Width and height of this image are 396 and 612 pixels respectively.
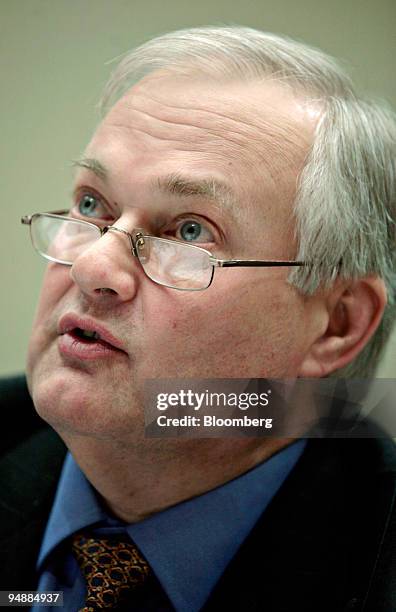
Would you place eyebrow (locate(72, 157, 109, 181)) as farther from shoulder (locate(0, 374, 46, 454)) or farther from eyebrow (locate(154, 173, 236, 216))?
shoulder (locate(0, 374, 46, 454))

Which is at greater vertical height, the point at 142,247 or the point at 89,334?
the point at 142,247

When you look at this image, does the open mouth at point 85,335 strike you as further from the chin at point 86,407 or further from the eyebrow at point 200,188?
the eyebrow at point 200,188

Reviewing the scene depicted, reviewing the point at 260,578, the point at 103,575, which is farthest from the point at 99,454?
the point at 260,578

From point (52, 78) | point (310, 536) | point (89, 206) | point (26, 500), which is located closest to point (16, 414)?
point (26, 500)

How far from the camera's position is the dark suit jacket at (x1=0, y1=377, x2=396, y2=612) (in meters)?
1.00

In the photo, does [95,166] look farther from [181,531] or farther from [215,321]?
[181,531]

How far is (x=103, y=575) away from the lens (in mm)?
1032

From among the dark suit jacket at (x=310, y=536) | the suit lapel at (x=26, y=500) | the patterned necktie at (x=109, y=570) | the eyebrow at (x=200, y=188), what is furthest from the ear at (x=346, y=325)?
the suit lapel at (x=26, y=500)

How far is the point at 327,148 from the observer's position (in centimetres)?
110

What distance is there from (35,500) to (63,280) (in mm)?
397

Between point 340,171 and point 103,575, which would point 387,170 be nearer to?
point 340,171

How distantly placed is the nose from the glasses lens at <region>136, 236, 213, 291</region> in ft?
0.06

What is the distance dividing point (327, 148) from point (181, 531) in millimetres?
632

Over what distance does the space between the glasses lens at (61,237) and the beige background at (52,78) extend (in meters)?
0.32
